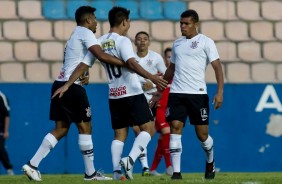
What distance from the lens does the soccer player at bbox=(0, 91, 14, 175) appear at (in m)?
16.2

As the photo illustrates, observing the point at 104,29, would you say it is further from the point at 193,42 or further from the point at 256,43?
the point at 193,42

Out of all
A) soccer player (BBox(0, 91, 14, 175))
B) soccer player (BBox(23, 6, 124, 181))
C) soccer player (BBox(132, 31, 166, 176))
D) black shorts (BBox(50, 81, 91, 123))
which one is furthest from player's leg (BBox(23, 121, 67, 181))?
soccer player (BBox(0, 91, 14, 175))

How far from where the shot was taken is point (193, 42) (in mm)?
11461

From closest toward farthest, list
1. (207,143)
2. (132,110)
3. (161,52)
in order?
(132,110)
(207,143)
(161,52)

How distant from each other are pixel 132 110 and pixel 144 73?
61 centimetres

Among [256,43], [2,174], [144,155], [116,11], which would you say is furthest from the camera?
[256,43]

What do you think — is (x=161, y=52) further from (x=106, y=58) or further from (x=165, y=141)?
(x=106, y=58)

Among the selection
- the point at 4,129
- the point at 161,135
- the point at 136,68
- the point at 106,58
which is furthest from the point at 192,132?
the point at 136,68

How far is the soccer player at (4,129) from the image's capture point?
53.1 feet

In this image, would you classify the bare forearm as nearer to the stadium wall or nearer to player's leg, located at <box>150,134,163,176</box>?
player's leg, located at <box>150,134,163,176</box>

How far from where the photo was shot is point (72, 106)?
1132cm

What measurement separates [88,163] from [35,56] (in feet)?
19.3

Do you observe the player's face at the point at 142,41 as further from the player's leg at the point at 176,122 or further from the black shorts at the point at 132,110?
the black shorts at the point at 132,110

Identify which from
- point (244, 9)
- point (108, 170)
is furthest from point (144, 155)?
point (244, 9)
